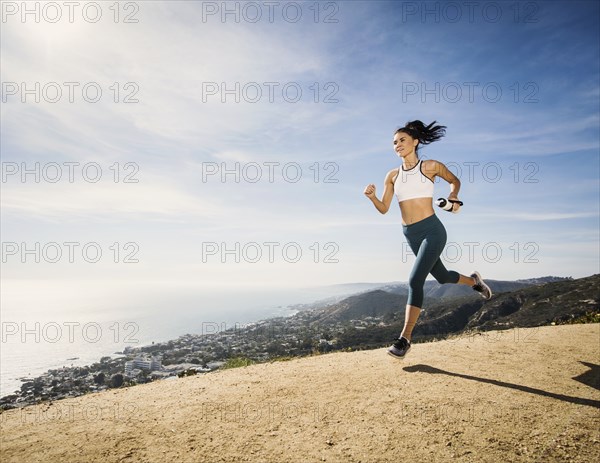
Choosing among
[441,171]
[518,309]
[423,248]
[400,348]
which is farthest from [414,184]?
[518,309]

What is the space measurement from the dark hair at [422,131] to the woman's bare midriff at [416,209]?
3.74 feet

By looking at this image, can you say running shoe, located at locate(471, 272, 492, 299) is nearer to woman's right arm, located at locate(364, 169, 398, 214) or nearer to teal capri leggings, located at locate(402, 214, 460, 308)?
teal capri leggings, located at locate(402, 214, 460, 308)

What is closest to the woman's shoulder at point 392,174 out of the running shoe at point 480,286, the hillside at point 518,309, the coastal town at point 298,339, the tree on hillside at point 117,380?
the running shoe at point 480,286

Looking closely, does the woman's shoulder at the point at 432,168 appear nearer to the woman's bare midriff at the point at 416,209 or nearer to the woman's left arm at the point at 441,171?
the woman's left arm at the point at 441,171

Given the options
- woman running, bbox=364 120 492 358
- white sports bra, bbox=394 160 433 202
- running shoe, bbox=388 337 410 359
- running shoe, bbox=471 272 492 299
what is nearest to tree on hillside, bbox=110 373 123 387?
running shoe, bbox=388 337 410 359

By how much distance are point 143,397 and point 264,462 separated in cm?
300

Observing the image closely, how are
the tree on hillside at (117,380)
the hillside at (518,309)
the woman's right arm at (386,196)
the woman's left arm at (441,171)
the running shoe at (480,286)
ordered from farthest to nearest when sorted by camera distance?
the hillside at (518,309) < the tree on hillside at (117,380) < the running shoe at (480,286) < the woman's right arm at (386,196) < the woman's left arm at (441,171)

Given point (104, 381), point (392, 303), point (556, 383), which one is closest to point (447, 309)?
point (392, 303)

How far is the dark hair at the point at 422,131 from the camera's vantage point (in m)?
5.48

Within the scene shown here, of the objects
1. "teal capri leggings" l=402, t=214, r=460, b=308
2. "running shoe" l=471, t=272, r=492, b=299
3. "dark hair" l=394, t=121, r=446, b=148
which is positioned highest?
"dark hair" l=394, t=121, r=446, b=148

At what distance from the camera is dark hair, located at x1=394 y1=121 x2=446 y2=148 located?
5.48 meters

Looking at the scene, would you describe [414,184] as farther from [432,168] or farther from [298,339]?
[298,339]

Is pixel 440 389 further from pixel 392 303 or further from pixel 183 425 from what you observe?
pixel 392 303

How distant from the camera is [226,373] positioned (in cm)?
619
